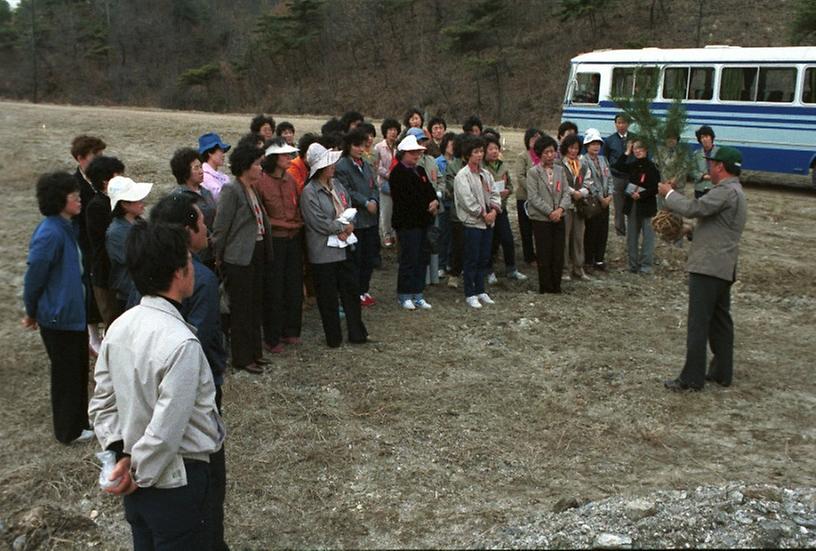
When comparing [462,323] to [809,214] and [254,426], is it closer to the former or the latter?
[254,426]

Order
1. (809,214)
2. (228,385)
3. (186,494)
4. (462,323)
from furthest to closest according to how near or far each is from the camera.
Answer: (809,214)
(462,323)
(228,385)
(186,494)

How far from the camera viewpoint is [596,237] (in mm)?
9594

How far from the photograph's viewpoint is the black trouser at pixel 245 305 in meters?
5.96

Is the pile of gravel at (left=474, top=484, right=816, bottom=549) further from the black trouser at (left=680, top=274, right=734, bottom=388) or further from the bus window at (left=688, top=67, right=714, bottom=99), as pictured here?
the bus window at (left=688, top=67, right=714, bottom=99)

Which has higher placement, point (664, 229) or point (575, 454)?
point (664, 229)

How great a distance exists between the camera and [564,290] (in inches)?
351

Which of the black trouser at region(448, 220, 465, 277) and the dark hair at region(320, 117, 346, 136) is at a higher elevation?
the dark hair at region(320, 117, 346, 136)

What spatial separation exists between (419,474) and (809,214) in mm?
11439

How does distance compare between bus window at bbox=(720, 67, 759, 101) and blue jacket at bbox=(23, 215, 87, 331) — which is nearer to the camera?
blue jacket at bbox=(23, 215, 87, 331)

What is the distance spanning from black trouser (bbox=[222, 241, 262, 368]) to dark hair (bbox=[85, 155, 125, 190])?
3.57 feet

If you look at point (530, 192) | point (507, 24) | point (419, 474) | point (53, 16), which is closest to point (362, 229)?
point (530, 192)

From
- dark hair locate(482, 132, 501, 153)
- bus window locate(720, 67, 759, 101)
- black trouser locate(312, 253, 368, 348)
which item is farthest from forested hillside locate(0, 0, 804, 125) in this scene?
black trouser locate(312, 253, 368, 348)

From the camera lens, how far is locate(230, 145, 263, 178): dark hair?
5.81 metres

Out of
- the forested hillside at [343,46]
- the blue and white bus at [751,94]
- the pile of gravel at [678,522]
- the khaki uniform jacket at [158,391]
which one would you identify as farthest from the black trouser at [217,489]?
the forested hillside at [343,46]
